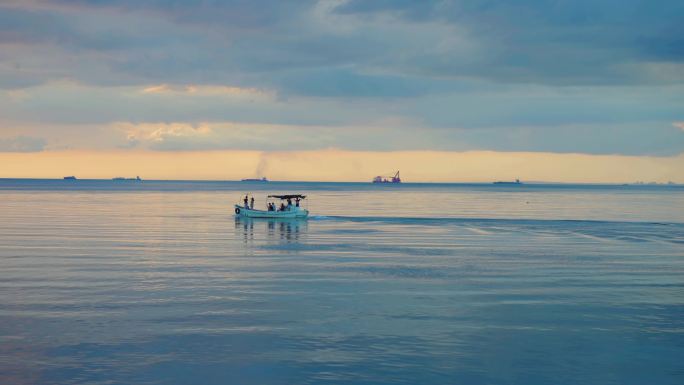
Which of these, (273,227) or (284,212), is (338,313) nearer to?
(273,227)

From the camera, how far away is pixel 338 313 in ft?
101

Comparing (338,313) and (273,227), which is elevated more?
(273,227)

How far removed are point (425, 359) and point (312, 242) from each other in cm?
3856

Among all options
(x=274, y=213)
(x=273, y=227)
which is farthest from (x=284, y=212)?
(x=273, y=227)

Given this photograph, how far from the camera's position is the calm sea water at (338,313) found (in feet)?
75.5

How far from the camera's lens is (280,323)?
94.4 ft

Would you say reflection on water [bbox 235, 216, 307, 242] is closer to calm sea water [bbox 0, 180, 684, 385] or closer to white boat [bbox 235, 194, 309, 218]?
white boat [bbox 235, 194, 309, 218]

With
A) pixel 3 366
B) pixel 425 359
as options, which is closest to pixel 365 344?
pixel 425 359

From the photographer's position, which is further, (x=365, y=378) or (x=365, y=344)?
(x=365, y=344)

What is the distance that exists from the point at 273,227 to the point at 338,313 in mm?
51644

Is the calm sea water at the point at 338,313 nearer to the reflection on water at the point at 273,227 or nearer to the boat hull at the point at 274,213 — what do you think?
the reflection on water at the point at 273,227

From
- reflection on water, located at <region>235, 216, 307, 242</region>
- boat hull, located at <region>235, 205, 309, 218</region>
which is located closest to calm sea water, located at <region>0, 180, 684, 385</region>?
reflection on water, located at <region>235, 216, 307, 242</region>

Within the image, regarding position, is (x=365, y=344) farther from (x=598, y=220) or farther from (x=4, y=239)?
(x=598, y=220)

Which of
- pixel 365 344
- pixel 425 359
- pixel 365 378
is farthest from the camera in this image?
pixel 365 344
